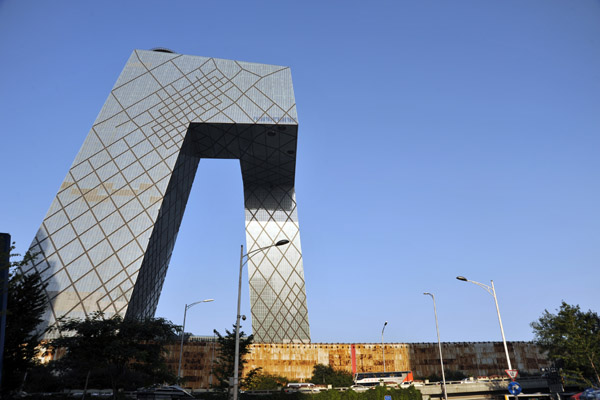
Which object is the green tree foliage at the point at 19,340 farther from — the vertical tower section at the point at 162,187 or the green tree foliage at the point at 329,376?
the green tree foliage at the point at 329,376

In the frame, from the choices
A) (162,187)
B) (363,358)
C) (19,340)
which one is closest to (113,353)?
(19,340)

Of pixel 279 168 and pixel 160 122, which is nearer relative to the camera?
pixel 160 122

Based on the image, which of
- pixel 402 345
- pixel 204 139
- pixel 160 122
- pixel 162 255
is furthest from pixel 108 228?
pixel 402 345

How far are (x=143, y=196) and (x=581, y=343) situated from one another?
164ft

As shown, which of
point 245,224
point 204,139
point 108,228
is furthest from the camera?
point 245,224

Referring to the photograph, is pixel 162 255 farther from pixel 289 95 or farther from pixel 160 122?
pixel 289 95

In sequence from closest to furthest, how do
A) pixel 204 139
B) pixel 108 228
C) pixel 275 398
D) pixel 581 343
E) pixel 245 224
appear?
1. pixel 581 343
2. pixel 275 398
3. pixel 108 228
4. pixel 204 139
5. pixel 245 224

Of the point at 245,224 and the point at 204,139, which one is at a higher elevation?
the point at 204,139

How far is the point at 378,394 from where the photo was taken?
32.5 meters

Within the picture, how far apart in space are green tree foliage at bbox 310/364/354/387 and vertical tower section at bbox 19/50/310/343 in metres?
13.2

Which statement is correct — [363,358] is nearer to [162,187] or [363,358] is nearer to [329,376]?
[329,376]

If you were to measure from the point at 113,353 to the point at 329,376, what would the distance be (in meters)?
41.4

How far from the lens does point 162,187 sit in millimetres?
54750

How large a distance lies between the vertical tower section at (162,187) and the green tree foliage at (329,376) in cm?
1324
